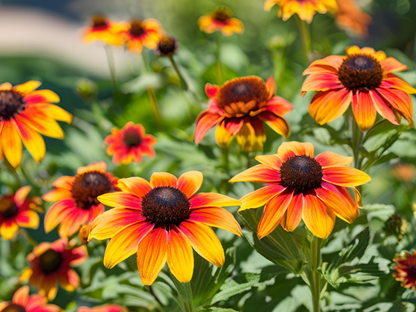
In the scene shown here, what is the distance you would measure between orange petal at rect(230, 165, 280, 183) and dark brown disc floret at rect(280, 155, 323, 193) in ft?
0.05

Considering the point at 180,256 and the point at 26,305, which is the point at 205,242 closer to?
the point at 180,256

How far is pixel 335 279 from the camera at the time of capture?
45cm

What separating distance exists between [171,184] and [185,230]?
10 cm

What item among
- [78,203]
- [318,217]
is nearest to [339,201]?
[318,217]

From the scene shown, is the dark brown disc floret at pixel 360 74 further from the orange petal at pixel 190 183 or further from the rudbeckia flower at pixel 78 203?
the rudbeckia flower at pixel 78 203

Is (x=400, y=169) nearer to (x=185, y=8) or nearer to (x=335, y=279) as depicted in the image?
(x=335, y=279)

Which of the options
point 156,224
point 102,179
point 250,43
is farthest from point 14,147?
point 250,43

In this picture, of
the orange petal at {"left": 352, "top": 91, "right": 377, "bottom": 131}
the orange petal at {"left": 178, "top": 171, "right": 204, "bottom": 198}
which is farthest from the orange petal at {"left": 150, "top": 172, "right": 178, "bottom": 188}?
the orange petal at {"left": 352, "top": 91, "right": 377, "bottom": 131}

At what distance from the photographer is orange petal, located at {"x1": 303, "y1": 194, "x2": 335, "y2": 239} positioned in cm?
39

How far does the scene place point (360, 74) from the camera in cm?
51

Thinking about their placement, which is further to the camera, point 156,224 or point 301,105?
point 301,105

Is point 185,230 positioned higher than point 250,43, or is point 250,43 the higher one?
point 250,43

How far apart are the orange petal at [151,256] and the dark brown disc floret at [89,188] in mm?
183

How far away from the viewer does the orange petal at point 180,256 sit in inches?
14.8
